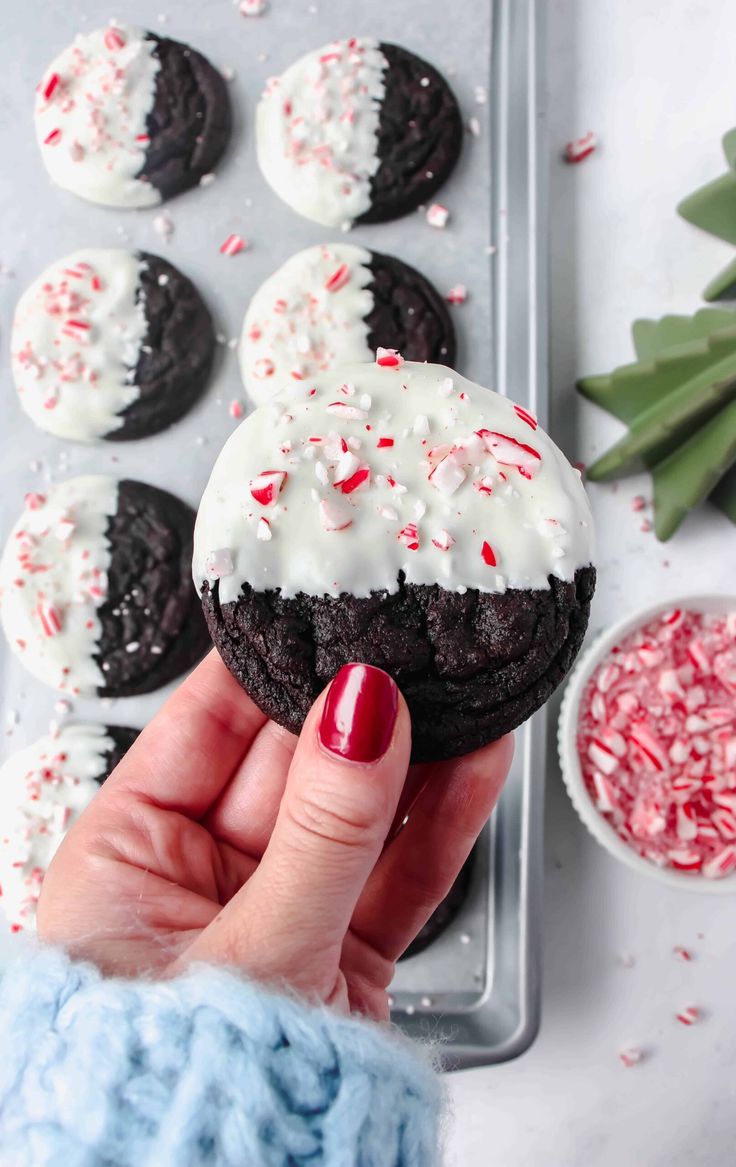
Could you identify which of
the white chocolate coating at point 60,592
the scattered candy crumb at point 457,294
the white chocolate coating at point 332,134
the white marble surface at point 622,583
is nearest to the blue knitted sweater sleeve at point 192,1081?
the white chocolate coating at point 60,592

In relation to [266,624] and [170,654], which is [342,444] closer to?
[266,624]

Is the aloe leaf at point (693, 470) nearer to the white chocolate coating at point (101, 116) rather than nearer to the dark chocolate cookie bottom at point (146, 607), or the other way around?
the dark chocolate cookie bottom at point (146, 607)

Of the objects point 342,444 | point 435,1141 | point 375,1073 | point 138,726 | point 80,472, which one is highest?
point 342,444

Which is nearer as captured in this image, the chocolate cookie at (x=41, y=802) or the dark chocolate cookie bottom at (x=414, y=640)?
the dark chocolate cookie bottom at (x=414, y=640)

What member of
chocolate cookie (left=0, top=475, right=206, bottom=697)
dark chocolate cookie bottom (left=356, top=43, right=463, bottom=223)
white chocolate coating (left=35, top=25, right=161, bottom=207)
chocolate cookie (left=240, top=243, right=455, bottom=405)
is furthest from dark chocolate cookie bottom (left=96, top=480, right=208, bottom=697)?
dark chocolate cookie bottom (left=356, top=43, right=463, bottom=223)

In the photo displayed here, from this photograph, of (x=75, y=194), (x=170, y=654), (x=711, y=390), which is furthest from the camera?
(x=75, y=194)

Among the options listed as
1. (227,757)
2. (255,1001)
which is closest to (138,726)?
(227,757)

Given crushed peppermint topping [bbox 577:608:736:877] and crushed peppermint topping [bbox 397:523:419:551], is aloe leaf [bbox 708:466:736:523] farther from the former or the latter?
crushed peppermint topping [bbox 397:523:419:551]

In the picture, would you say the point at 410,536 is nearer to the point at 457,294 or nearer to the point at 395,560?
the point at 395,560

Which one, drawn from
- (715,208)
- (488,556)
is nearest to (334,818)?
(488,556)
